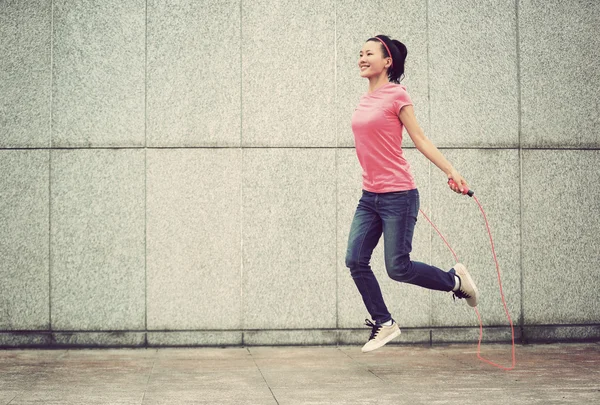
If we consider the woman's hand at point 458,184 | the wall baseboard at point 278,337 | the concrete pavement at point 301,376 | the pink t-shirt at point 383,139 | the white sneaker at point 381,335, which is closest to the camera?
the concrete pavement at point 301,376

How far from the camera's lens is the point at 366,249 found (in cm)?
542

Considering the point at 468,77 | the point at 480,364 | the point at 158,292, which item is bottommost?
the point at 480,364

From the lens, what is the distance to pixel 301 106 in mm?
7207

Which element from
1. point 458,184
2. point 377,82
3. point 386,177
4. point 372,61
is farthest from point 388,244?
point 372,61

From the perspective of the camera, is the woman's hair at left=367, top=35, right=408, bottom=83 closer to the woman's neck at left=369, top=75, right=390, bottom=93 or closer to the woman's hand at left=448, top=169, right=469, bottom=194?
the woman's neck at left=369, top=75, right=390, bottom=93

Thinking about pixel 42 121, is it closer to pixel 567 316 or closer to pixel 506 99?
pixel 506 99

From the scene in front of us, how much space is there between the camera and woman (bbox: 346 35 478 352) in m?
5.23

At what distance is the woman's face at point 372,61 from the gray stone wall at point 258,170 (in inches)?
74.7

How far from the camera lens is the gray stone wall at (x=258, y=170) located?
7.00 meters

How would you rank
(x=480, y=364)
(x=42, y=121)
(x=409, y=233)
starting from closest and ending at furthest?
(x=409, y=233)
(x=480, y=364)
(x=42, y=121)

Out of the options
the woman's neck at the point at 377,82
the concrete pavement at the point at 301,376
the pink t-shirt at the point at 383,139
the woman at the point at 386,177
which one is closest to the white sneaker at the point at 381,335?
the woman at the point at 386,177

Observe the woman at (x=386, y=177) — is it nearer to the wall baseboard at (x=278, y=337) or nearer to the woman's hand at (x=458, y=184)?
the woman's hand at (x=458, y=184)

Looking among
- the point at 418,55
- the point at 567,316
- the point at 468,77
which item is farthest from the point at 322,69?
the point at 567,316

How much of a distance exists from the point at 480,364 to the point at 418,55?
2984 mm
